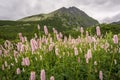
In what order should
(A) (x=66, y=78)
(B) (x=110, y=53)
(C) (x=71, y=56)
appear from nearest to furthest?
(A) (x=66, y=78) < (C) (x=71, y=56) < (B) (x=110, y=53)

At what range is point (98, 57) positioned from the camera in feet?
26.4

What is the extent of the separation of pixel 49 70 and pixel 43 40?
5.54 ft

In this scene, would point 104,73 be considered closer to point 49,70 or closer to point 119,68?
point 119,68

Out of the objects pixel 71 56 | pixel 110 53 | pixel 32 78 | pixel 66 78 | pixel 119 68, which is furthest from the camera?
pixel 110 53

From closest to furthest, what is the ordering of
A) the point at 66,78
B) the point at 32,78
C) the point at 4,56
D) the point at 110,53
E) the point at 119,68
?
1. the point at 32,78
2. the point at 66,78
3. the point at 119,68
4. the point at 110,53
5. the point at 4,56

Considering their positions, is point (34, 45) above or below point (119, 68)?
above

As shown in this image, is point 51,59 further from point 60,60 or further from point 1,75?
point 1,75

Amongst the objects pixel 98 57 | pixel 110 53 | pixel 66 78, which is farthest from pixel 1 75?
pixel 110 53

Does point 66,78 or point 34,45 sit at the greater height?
point 34,45

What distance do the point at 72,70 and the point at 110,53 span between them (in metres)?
2.01

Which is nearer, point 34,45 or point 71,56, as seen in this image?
point 34,45

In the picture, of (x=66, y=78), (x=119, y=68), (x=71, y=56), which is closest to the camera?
(x=66, y=78)

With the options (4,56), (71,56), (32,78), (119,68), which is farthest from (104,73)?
(4,56)

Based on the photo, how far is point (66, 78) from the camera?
22.9 ft
